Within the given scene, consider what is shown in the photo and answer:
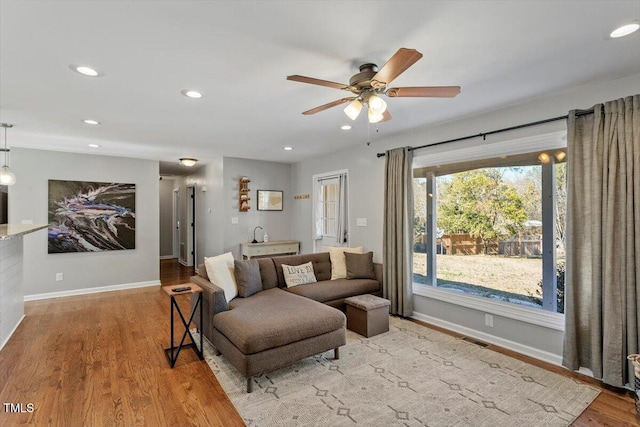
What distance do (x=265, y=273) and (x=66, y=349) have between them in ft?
7.03

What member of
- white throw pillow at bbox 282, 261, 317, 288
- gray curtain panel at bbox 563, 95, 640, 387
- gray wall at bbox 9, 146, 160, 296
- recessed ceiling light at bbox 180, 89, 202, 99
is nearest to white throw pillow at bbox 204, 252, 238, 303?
white throw pillow at bbox 282, 261, 317, 288

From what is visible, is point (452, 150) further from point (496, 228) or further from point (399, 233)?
point (399, 233)

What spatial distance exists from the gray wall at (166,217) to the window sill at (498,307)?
7.83m

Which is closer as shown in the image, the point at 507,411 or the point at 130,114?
the point at 507,411

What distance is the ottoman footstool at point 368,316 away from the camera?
351 cm

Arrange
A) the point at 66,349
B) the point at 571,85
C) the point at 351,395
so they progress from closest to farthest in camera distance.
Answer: the point at 351,395 → the point at 571,85 → the point at 66,349

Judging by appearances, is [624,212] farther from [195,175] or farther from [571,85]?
[195,175]

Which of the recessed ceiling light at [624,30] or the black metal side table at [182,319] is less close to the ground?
the recessed ceiling light at [624,30]

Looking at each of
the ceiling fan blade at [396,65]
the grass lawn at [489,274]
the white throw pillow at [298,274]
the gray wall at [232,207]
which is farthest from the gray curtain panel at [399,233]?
the gray wall at [232,207]

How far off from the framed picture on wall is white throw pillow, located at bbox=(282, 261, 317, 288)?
2.44 metres

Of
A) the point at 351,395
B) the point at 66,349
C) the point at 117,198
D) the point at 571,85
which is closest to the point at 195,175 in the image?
the point at 117,198

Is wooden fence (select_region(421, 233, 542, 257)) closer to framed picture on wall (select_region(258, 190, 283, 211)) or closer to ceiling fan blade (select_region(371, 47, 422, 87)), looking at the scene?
ceiling fan blade (select_region(371, 47, 422, 87))

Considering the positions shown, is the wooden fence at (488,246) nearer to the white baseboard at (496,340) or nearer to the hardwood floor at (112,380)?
the white baseboard at (496,340)

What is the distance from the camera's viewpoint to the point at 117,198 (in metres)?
5.66
